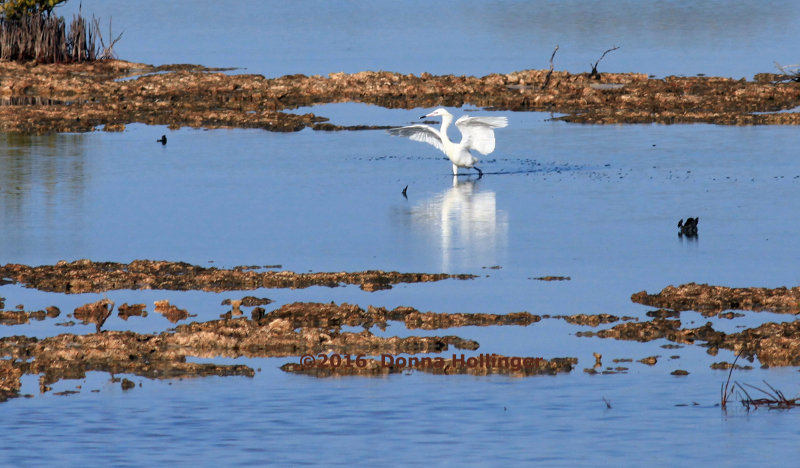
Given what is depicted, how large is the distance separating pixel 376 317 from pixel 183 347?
194 centimetres

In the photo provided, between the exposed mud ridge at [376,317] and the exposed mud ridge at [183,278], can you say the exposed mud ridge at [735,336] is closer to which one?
the exposed mud ridge at [376,317]

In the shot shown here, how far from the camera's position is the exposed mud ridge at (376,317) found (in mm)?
12930

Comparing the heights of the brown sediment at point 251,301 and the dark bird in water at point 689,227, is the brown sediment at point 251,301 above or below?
below

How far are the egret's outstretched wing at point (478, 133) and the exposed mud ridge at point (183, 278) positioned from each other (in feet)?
26.8

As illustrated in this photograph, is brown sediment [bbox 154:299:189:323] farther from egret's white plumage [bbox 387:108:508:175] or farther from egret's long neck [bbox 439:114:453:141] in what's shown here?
egret's long neck [bbox 439:114:453:141]

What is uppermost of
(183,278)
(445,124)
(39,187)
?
(445,124)

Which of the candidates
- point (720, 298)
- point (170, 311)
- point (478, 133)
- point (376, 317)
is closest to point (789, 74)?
point (478, 133)

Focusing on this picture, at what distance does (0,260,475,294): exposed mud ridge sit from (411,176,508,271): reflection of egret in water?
106 cm

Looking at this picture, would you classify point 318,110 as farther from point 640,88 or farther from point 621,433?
point 621,433

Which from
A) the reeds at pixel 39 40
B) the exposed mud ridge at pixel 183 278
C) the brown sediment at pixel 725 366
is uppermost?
the reeds at pixel 39 40

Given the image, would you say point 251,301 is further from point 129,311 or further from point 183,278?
point 183,278

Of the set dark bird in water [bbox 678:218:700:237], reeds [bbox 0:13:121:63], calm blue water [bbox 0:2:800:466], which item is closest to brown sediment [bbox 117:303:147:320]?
calm blue water [bbox 0:2:800:466]

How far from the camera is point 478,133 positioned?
23.2 m

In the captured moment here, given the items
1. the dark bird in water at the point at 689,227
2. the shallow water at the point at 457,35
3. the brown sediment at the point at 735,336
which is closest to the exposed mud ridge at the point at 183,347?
the brown sediment at the point at 735,336
